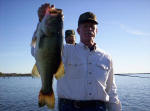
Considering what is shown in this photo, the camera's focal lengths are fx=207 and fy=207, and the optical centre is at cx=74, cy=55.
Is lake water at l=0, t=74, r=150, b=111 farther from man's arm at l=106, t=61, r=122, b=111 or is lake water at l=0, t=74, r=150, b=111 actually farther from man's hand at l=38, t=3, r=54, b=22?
man's hand at l=38, t=3, r=54, b=22

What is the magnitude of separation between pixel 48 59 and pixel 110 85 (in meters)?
2.24

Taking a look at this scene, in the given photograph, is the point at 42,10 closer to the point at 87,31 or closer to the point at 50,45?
the point at 50,45

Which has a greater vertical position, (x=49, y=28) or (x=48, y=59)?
(x=49, y=28)

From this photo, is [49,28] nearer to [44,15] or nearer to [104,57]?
[44,15]

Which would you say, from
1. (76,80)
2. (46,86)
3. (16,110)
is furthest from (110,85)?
(16,110)

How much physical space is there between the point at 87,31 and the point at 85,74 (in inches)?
35.8

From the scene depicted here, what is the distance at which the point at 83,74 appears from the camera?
4223 mm

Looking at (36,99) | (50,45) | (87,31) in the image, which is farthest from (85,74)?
(36,99)

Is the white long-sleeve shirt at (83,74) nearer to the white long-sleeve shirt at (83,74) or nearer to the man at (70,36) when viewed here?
the white long-sleeve shirt at (83,74)

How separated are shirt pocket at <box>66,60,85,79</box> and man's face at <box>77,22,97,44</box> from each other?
537mm

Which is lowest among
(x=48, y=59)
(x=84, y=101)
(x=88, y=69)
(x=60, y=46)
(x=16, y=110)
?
(x=16, y=110)

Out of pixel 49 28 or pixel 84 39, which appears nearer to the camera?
pixel 49 28

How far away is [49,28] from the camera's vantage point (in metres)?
2.96

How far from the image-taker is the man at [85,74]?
4.12m
